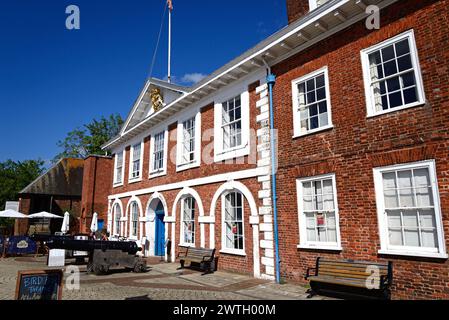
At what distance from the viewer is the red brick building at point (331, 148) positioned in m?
→ 7.09

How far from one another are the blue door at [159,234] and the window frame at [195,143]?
3318 mm

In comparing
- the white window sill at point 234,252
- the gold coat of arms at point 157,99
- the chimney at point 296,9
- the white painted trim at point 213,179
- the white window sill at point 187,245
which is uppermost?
the chimney at point 296,9

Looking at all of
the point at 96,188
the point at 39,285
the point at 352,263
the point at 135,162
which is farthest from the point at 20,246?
the point at 352,263

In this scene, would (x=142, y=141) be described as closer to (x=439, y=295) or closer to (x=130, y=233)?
(x=130, y=233)

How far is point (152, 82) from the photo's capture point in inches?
718

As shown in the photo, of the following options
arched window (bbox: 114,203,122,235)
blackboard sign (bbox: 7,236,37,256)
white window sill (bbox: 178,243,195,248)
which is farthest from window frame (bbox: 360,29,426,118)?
blackboard sign (bbox: 7,236,37,256)

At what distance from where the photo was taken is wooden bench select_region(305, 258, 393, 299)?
7035mm

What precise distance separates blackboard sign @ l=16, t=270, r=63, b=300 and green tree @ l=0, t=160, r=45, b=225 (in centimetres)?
3751

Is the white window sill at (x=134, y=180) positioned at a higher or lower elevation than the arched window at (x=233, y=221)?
higher

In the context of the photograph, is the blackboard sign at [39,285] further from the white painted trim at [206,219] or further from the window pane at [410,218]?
the white painted trim at [206,219]

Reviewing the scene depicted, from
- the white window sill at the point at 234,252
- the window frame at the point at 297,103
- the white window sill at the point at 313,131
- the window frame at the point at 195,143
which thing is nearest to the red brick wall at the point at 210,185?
the white window sill at the point at 234,252

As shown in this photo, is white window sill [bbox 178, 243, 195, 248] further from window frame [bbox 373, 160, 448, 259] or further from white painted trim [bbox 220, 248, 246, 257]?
window frame [bbox 373, 160, 448, 259]

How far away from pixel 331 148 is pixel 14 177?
162ft

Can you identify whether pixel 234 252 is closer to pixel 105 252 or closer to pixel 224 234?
pixel 224 234
